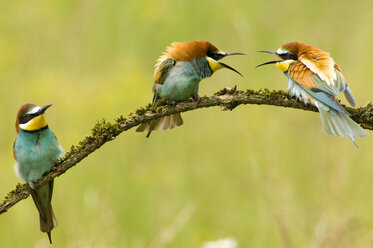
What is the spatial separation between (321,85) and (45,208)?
113 centimetres

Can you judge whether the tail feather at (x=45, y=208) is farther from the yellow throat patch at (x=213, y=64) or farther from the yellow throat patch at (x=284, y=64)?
the yellow throat patch at (x=284, y=64)

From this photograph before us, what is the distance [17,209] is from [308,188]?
164 centimetres

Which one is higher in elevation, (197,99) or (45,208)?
(197,99)

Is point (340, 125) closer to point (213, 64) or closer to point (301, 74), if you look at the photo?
point (301, 74)

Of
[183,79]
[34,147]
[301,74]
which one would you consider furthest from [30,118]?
[301,74]

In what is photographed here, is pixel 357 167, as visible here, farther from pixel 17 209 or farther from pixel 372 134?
pixel 17 209

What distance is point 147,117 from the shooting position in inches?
80.6

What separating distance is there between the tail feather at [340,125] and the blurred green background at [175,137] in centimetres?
50

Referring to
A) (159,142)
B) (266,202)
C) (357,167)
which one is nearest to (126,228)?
(159,142)

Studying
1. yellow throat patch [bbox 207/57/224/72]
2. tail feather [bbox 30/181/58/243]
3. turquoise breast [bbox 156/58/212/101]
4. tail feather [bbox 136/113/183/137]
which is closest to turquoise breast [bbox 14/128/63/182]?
tail feather [bbox 30/181/58/243]

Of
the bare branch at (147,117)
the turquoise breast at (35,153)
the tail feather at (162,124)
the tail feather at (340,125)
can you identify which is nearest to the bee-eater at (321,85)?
the tail feather at (340,125)

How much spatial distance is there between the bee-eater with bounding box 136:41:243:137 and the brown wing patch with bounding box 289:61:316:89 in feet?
0.85

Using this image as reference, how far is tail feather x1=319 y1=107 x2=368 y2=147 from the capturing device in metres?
2.34

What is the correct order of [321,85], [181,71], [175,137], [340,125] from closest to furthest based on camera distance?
[340,125], [321,85], [181,71], [175,137]
